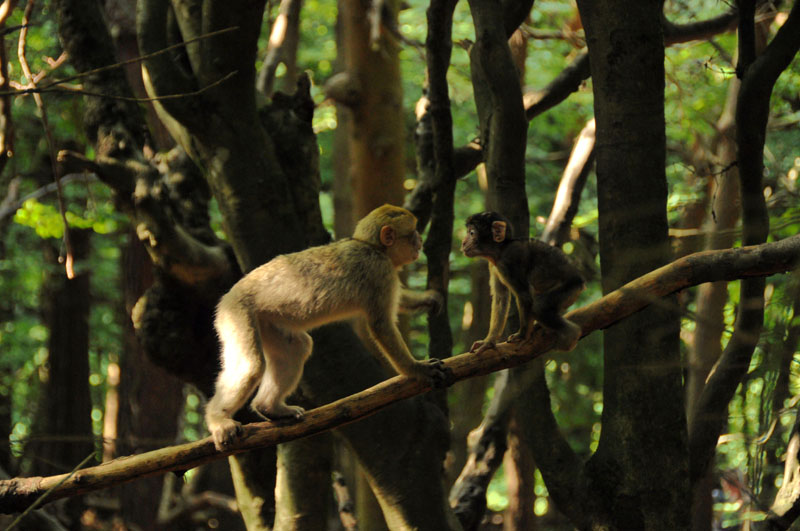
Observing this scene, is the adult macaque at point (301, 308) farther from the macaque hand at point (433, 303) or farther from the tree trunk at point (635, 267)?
the tree trunk at point (635, 267)

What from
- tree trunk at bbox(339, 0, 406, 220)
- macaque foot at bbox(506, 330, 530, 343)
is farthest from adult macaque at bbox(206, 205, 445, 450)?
tree trunk at bbox(339, 0, 406, 220)

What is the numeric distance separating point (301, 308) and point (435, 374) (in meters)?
0.95

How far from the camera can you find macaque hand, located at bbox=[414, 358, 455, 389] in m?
4.46

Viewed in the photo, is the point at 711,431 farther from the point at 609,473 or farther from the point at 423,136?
the point at 423,136

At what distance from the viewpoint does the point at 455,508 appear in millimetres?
7051

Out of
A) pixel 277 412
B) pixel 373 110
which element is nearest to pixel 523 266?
pixel 277 412

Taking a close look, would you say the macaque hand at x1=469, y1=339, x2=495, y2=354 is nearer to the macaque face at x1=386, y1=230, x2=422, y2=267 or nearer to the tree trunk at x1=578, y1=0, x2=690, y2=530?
the macaque face at x1=386, y1=230, x2=422, y2=267

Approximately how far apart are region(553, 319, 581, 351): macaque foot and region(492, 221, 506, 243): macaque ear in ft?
2.06

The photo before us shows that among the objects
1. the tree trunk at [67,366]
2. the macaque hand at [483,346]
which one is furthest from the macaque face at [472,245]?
the tree trunk at [67,366]

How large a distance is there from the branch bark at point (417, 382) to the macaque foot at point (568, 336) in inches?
2.5

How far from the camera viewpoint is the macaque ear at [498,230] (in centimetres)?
464

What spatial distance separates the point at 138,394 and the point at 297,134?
6555 mm

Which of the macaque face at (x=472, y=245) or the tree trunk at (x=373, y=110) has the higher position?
the tree trunk at (x=373, y=110)

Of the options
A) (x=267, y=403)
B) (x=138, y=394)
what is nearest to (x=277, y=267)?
(x=267, y=403)
